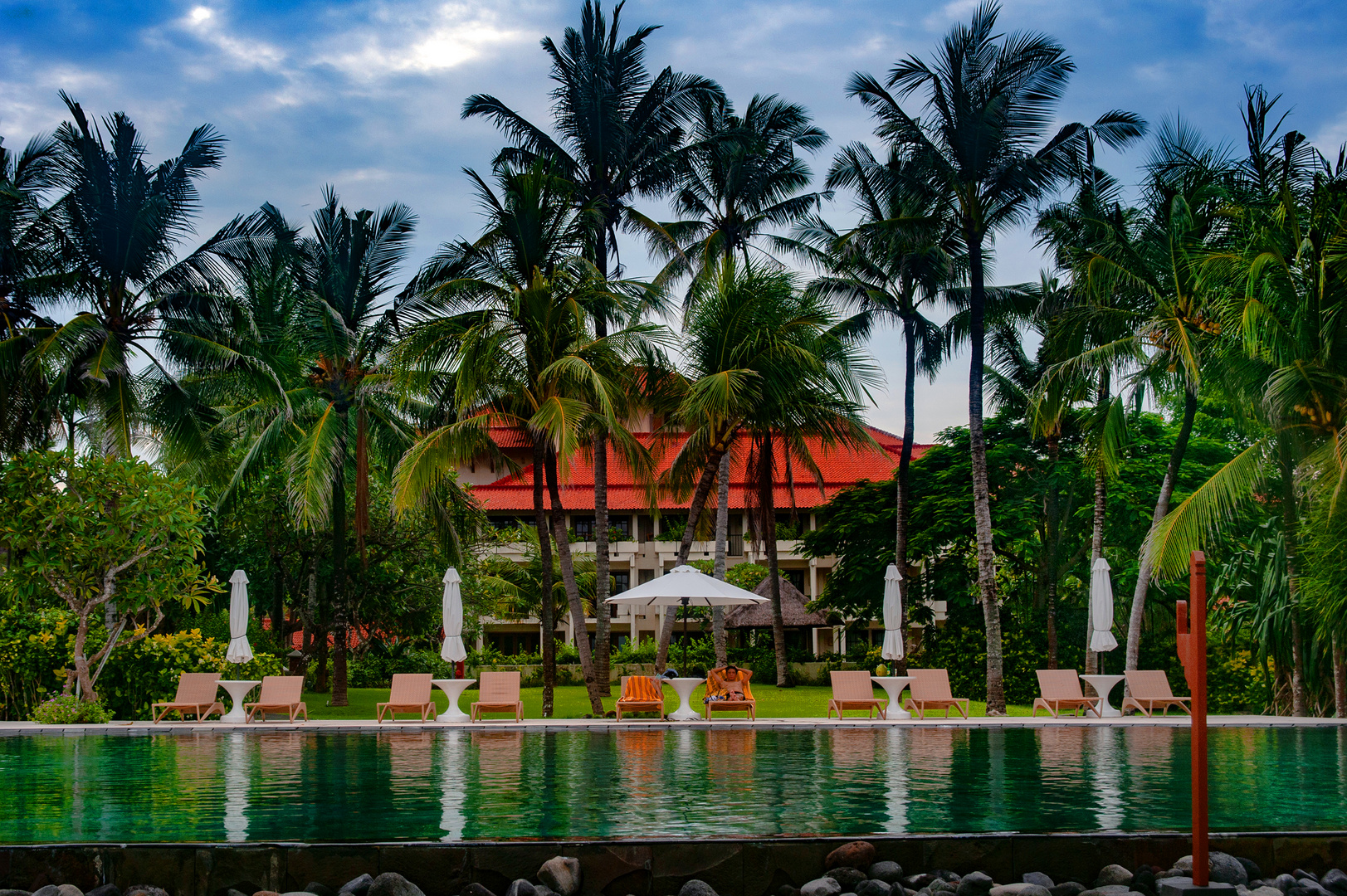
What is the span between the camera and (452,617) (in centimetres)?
2017

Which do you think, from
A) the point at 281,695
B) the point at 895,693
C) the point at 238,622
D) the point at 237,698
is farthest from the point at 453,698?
the point at 895,693

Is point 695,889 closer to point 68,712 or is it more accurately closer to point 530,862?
point 530,862

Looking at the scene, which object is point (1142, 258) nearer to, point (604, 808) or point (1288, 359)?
point (1288, 359)

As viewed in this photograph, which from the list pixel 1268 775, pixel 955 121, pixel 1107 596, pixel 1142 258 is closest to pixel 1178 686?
pixel 1107 596

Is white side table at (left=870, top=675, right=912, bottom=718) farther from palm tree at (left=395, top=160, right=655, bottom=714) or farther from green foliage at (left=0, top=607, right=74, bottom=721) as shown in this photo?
green foliage at (left=0, top=607, right=74, bottom=721)

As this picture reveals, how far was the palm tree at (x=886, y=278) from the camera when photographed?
84.8ft

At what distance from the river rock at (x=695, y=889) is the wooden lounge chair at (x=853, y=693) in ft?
40.0

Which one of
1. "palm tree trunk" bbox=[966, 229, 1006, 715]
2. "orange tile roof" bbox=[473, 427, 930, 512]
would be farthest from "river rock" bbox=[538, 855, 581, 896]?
"orange tile roof" bbox=[473, 427, 930, 512]

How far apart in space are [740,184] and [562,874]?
20646mm

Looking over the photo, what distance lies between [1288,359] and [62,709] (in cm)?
1911

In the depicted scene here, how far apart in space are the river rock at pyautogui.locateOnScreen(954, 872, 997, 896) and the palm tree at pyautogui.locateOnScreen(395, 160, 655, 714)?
11739mm

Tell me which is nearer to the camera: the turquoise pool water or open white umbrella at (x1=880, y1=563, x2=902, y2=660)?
the turquoise pool water

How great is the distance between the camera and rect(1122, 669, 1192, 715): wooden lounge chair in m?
18.9

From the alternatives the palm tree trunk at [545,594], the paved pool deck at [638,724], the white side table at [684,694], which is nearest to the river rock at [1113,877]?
the paved pool deck at [638,724]
